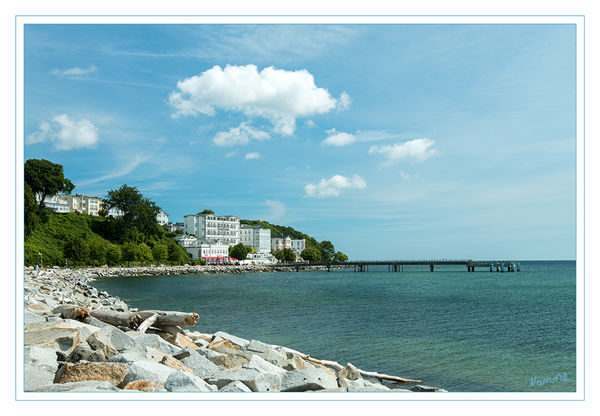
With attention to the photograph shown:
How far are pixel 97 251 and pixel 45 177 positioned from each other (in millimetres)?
24875

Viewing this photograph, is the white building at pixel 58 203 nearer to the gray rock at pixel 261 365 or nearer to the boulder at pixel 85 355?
the boulder at pixel 85 355

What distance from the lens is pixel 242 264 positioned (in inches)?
4299

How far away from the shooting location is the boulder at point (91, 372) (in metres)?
5.23

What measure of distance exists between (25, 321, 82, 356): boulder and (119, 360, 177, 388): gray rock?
1316 mm

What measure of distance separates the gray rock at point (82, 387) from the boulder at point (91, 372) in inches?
10.0

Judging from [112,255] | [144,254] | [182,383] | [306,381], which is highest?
[182,383]

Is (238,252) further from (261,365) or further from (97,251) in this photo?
(261,365)

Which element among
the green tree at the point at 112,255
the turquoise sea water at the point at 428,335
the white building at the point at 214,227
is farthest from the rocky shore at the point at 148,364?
the white building at the point at 214,227

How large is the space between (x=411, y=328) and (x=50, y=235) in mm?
64480

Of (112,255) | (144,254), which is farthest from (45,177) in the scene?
(144,254)

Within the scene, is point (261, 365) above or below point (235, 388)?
below

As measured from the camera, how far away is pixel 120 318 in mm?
9328
